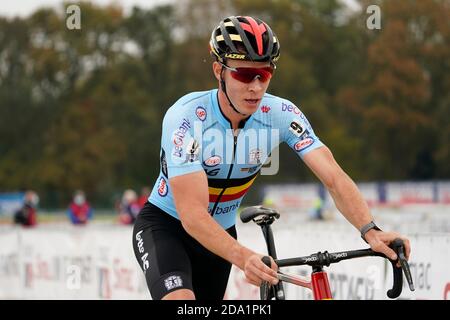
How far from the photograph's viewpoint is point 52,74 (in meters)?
68.2

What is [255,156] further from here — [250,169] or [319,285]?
[319,285]

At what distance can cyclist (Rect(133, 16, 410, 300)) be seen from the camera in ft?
16.7

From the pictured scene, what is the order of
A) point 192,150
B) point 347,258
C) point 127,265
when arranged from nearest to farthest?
point 347,258 → point 192,150 → point 127,265

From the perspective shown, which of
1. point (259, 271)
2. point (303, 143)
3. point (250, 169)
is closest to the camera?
point (259, 271)

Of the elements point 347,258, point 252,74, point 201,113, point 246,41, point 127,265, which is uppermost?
point 246,41

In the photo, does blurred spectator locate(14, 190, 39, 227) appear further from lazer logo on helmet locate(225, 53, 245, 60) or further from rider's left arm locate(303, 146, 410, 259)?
lazer logo on helmet locate(225, 53, 245, 60)

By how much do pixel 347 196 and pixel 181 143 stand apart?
948 mm

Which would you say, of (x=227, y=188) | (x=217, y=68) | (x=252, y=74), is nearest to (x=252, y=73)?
(x=252, y=74)

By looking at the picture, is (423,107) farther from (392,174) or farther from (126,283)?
(126,283)

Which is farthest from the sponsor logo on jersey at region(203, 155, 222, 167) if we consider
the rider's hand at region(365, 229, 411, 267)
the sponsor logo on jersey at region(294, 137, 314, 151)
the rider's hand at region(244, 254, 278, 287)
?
the rider's hand at region(244, 254, 278, 287)

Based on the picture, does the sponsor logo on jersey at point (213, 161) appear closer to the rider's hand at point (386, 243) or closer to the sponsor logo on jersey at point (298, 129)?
the sponsor logo on jersey at point (298, 129)

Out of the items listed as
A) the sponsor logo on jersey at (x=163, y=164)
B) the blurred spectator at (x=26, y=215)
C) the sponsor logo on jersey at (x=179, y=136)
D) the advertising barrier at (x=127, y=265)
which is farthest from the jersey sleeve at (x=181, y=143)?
the blurred spectator at (x=26, y=215)

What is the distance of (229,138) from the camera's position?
5750 millimetres

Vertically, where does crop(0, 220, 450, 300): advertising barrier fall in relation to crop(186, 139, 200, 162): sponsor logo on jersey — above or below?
below
